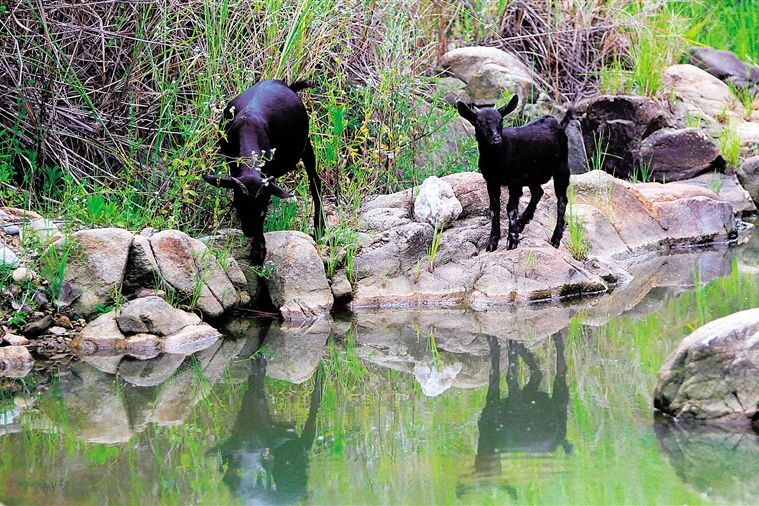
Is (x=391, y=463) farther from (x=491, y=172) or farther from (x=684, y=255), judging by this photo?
(x=684, y=255)

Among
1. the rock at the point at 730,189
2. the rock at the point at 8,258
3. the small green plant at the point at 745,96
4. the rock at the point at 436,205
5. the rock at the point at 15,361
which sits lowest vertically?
the rock at the point at 730,189

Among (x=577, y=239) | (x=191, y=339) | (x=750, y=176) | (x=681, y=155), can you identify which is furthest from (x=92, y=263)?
(x=750, y=176)

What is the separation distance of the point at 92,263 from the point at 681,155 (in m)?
7.43

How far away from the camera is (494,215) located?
9000 mm

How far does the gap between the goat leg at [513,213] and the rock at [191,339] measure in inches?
106

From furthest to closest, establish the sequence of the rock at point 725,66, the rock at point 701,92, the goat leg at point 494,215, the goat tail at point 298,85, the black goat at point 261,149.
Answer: the rock at point 725,66
the rock at point 701,92
the goat tail at point 298,85
the goat leg at point 494,215
the black goat at point 261,149

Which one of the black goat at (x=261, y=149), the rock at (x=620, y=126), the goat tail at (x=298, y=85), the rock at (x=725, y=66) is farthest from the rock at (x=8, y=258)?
the rock at (x=725, y=66)

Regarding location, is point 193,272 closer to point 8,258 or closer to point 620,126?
point 8,258

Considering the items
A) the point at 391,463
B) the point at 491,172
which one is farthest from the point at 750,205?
the point at 391,463

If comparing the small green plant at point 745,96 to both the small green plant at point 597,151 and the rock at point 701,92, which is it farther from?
the small green plant at point 597,151

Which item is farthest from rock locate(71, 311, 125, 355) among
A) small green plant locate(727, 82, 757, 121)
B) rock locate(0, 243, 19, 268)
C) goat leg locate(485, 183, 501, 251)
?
small green plant locate(727, 82, 757, 121)

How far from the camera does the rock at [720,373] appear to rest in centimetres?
524

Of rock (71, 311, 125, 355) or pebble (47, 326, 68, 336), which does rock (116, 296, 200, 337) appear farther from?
pebble (47, 326, 68, 336)

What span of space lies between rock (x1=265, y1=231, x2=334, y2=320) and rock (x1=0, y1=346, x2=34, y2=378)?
2041mm
